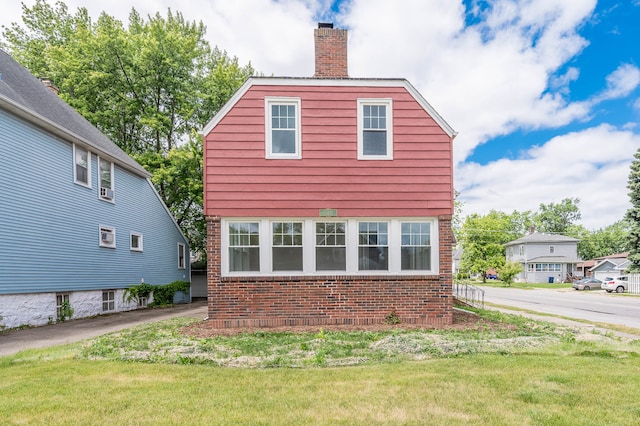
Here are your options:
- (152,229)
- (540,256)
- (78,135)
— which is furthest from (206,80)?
(540,256)

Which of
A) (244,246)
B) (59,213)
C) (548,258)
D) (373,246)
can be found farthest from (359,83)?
(548,258)

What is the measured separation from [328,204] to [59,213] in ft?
30.4

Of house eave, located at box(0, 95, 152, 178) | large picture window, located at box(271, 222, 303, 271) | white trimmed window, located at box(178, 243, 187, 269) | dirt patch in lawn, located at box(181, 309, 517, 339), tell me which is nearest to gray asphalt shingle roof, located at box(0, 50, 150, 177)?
house eave, located at box(0, 95, 152, 178)

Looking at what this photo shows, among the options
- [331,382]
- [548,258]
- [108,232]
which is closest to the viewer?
[331,382]

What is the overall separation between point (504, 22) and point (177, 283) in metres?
18.8

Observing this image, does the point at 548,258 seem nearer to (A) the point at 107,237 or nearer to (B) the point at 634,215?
(B) the point at 634,215

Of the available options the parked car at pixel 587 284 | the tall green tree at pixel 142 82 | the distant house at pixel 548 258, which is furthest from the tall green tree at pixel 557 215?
the tall green tree at pixel 142 82

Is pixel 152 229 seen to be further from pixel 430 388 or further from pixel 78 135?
pixel 430 388

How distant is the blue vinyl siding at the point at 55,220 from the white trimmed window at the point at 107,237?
181 mm

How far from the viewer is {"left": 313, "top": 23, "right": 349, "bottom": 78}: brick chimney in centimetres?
1023

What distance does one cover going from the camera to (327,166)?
932 cm

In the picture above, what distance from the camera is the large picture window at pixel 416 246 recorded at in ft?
30.6

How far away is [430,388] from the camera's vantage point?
4469 millimetres

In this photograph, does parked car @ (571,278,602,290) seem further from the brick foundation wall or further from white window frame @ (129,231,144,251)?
white window frame @ (129,231,144,251)
